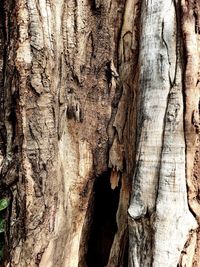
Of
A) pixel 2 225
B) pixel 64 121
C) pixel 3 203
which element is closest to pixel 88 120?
pixel 64 121

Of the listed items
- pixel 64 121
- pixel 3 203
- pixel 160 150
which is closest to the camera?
pixel 160 150

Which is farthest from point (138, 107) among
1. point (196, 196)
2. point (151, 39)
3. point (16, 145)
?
point (16, 145)

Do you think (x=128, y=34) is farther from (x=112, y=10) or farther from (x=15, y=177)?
(x=15, y=177)

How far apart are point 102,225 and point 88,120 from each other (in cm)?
49

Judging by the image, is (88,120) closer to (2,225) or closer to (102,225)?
(102,225)

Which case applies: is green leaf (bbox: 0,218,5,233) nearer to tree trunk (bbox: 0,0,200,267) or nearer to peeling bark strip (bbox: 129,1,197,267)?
tree trunk (bbox: 0,0,200,267)

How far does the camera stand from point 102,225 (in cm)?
217

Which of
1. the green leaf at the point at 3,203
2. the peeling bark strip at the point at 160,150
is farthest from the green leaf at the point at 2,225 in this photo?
the peeling bark strip at the point at 160,150

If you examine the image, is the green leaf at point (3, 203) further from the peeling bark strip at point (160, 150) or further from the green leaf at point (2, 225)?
the peeling bark strip at point (160, 150)

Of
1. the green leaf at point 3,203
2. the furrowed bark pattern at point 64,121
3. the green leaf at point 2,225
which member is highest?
the furrowed bark pattern at point 64,121

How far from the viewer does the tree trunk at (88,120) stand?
1.75 meters

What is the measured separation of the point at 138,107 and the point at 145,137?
129mm

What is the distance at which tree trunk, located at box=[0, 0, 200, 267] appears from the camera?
175 cm

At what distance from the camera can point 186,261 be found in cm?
167
